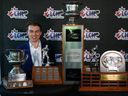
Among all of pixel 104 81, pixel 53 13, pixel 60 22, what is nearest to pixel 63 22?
pixel 60 22

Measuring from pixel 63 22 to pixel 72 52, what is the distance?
2.39 ft

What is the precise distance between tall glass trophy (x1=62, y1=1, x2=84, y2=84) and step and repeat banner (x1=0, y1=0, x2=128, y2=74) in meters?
0.61

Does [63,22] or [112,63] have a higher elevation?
[63,22]

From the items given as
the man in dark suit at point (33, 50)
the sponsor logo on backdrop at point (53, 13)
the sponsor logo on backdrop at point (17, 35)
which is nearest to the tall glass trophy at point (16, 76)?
the man in dark suit at point (33, 50)

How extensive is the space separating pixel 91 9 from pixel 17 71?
3.92ft

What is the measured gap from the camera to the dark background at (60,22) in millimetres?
3398

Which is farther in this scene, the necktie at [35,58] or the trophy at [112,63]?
the necktie at [35,58]

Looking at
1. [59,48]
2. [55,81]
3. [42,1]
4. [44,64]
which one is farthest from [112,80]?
[42,1]

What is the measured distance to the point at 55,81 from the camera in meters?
2.75

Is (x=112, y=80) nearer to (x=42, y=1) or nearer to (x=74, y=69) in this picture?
(x=74, y=69)

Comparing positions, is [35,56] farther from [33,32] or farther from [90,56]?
[90,56]

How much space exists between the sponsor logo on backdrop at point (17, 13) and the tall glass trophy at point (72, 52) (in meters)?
0.80

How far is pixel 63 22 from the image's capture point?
135 inches

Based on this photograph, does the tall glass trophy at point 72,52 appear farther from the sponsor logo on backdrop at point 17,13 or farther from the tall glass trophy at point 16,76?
the sponsor logo on backdrop at point 17,13
